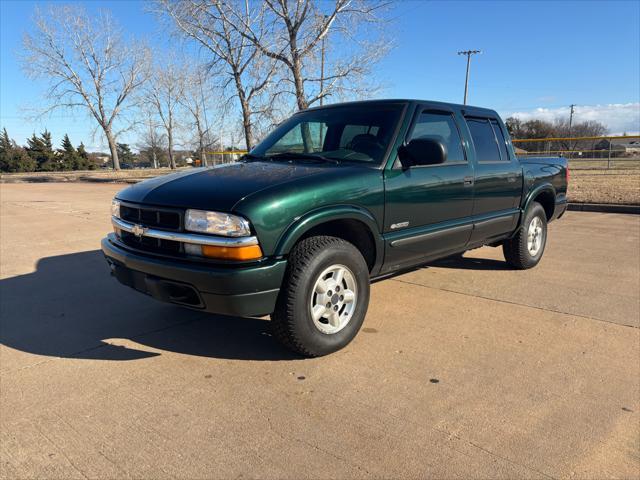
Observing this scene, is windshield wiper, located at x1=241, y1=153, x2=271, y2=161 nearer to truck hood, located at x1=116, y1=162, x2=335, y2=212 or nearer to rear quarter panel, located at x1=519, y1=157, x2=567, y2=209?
truck hood, located at x1=116, y1=162, x2=335, y2=212

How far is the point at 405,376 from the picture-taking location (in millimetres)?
2975

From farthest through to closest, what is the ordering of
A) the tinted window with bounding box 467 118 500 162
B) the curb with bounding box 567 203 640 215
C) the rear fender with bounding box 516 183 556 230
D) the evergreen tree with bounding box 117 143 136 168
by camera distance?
1. the evergreen tree with bounding box 117 143 136 168
2. the curb with bounding box 567 203 640 215
3. the rear fender with bounding box 516 183 556 230
4. the tinted window with bounding box 467 118 500 162

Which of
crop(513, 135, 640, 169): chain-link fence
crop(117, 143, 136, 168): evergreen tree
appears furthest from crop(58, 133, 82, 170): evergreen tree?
crop(513, 135, 640, 169): chain-link fence

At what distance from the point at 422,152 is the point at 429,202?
0.50 metres

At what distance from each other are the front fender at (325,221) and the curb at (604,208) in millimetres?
9353

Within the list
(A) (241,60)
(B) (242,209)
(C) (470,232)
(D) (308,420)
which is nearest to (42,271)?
(B) (242,209)

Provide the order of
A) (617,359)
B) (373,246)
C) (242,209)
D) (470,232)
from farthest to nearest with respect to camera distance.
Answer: (470,232) → (373,246) → (617,359) → (242,209)

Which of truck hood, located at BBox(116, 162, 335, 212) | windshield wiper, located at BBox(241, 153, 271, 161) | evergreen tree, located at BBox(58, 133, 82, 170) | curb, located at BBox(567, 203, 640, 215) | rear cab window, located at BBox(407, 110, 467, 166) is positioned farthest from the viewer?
evergreen tree, located at BBox(58, 133, 82, 170)

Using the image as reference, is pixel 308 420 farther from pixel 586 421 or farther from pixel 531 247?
pixel 531 247

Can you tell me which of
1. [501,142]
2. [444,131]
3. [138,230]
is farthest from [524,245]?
[138,230]

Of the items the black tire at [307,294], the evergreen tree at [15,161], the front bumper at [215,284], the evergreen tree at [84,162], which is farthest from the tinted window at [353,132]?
the evergreen tree at [84,162]

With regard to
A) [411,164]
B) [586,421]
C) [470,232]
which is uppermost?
[411,164]

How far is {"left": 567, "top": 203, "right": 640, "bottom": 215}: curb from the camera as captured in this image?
33.7ft

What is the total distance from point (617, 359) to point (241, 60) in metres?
20.3
